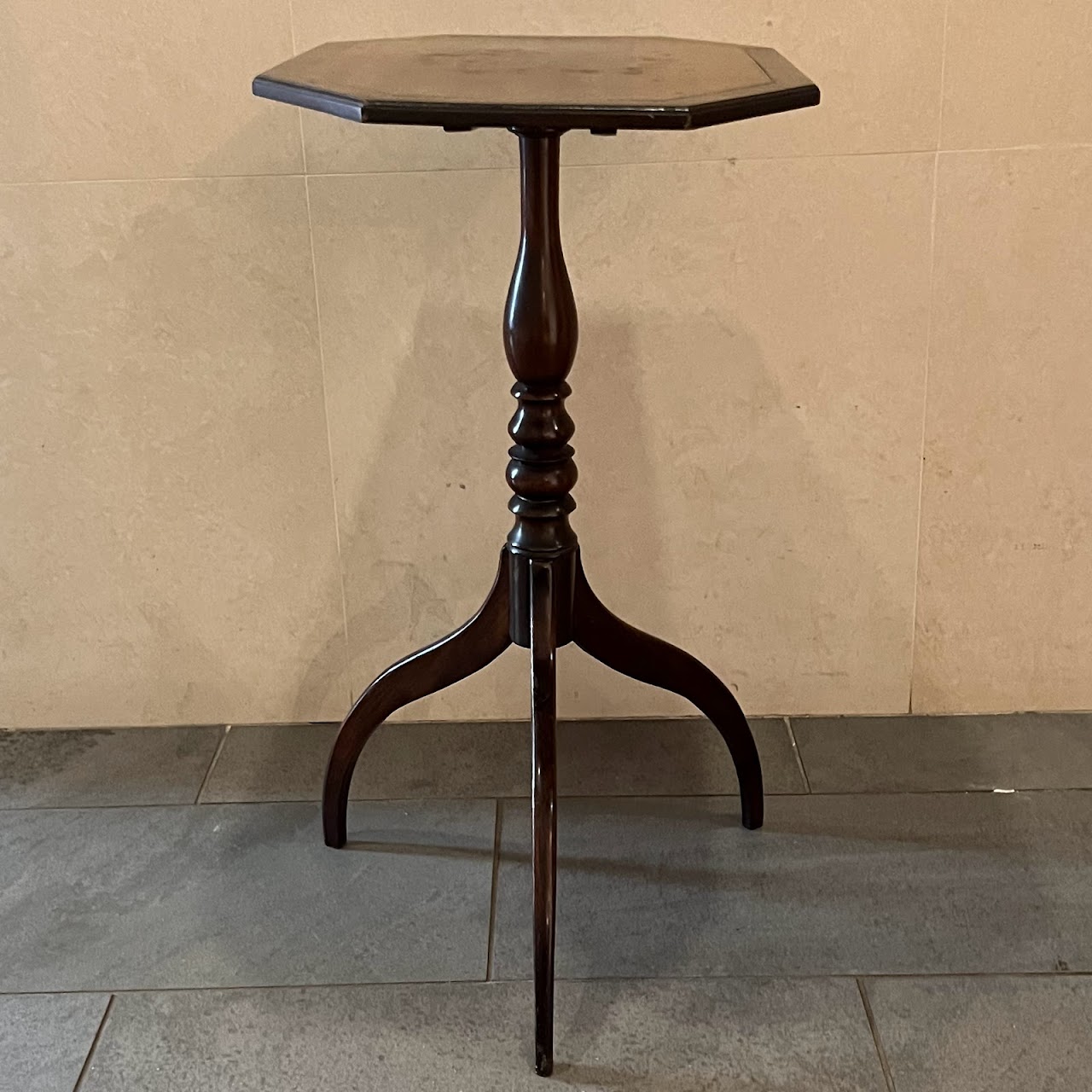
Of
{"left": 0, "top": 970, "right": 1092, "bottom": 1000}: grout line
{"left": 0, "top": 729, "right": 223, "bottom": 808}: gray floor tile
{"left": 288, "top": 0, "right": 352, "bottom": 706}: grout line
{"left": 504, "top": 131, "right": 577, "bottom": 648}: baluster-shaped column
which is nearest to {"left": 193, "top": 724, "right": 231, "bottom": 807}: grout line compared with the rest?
{"left": 0, "top": 729, "right": 223, "bottom": 808}: gray floor tile

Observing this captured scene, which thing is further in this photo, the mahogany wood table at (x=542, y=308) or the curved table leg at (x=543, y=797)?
the curved table leg at (x=543, y=797)

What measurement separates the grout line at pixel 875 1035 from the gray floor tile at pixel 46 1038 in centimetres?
65

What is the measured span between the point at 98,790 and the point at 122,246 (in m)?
0.59

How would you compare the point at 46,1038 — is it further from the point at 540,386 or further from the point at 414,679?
the point at 540,386

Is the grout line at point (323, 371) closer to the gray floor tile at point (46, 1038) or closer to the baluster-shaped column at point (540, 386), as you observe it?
the baluster-shaped column at point (540, 386)

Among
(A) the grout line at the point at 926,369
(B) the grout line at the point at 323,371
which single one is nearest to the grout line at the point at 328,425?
(B) the grout line at the point at 323,371

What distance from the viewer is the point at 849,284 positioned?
1411mm

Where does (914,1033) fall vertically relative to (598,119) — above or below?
below

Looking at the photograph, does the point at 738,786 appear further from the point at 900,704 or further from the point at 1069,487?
the point at 1069,487

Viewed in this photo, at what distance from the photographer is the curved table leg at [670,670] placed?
1284 millimetres

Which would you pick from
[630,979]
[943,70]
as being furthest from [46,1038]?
[943,70]

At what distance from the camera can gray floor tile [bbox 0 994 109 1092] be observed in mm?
1088

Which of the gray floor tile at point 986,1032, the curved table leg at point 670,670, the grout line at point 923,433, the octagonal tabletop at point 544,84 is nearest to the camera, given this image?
the octagonal tabletop at point 544,84

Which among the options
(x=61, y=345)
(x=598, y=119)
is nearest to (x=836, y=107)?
(x=598, y=119)
